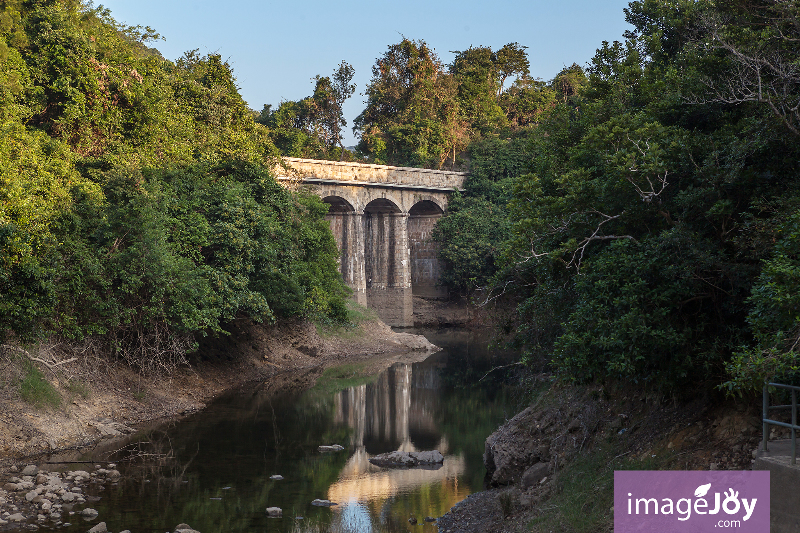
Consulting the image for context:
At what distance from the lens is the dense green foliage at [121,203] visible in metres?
17.7

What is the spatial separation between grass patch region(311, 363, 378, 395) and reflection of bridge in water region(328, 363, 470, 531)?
47cm

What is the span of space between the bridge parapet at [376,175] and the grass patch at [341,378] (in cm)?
1135

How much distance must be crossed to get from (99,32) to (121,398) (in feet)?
38.3

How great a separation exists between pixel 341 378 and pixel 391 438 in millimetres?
8603

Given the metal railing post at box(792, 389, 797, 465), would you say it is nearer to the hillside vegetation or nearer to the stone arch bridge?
the hillside vegetation

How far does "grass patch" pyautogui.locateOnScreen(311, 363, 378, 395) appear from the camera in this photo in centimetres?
2786

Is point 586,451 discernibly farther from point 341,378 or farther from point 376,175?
point 376,175

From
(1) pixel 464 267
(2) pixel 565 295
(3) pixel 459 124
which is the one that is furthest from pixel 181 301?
(3) pixel 459 124

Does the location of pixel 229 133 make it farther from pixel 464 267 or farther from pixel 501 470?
pixel 464 267

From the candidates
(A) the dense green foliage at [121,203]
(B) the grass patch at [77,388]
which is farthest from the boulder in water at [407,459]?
(B) the grass patch at [77,388]

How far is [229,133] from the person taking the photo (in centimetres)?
2850

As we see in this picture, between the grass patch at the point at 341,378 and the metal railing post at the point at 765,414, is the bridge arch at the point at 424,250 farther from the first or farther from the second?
the metal railing post at the point at 765,414

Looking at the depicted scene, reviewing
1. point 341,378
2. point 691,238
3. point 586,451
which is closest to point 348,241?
point 341,378

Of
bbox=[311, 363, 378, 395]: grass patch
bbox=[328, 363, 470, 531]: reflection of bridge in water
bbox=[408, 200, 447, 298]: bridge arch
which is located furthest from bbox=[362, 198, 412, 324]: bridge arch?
bbox=[311, 363, 378, 395]: grass patch
